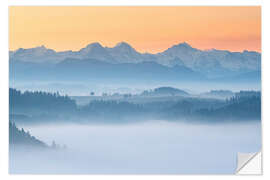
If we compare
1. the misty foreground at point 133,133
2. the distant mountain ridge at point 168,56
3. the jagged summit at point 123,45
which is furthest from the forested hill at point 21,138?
the jagged summit at point 123,45

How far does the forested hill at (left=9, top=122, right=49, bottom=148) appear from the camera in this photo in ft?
18.9

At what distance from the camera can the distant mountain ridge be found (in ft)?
19.2

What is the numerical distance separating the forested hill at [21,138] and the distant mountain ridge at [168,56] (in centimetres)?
79

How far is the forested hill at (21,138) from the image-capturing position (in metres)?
5.77

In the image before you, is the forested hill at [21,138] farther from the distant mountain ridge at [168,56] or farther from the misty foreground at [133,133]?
the distant mountain ridge at [168,56]

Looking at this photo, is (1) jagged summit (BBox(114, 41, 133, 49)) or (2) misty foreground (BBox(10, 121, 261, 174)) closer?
(2) misty foreground (BBox(10, 121, 261, 174))

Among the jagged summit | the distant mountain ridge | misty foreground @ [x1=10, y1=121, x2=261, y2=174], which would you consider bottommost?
misty foreground @ [x1=10, y1=121, x2=261, y2=174]

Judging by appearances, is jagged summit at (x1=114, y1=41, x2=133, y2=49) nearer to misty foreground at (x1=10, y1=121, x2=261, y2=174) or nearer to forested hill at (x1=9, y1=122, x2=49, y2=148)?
misty foreground at (x1=10, y1=121, x2=261, y2=174)

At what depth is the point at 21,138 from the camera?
5770 mm

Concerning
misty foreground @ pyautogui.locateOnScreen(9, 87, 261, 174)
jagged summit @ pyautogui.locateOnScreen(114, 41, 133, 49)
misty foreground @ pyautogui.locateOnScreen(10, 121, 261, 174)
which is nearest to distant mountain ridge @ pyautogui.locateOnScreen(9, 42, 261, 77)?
jagged summit @ pyautogui.locateOnScreen(114, 41, 133, 49)

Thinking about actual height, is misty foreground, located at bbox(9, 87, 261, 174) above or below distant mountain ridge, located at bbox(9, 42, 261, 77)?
below

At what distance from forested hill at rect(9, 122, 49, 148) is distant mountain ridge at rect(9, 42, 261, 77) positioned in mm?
785
